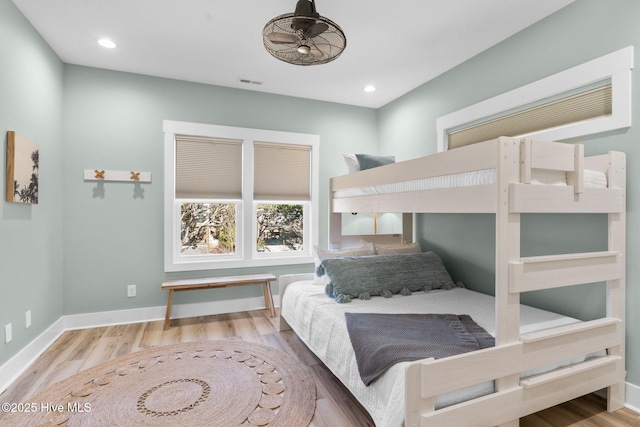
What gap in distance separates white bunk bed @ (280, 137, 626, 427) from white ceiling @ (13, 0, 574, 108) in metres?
1.18

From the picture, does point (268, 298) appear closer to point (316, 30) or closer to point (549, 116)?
point (316, 30)

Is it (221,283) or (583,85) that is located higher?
(583,85)

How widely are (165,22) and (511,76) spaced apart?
2743 mm

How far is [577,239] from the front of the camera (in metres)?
2.25

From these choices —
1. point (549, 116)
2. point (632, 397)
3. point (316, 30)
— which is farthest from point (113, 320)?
point (549, 116)

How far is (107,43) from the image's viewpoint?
2818 millimetres

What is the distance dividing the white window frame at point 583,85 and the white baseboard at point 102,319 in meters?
3.07

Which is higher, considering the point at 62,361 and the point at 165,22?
the point at 165,22

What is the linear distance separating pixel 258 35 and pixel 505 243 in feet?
7.82

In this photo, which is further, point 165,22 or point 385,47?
point 385,47

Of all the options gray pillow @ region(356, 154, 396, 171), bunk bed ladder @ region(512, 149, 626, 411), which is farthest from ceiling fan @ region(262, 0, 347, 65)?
bunk bed ladder @ region(512, 149, 626, 411)

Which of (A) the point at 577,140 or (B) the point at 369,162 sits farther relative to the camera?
(B) the point at 369,162

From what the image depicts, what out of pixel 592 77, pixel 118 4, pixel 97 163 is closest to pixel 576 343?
pixel 592 77

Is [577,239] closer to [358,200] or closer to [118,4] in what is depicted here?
[358,200]
